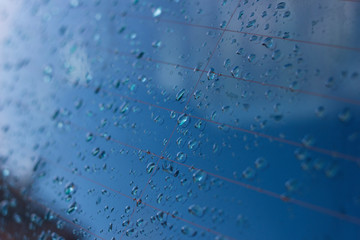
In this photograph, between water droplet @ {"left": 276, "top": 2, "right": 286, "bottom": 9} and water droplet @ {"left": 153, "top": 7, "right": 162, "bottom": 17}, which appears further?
water droplet @ {"left": 153, "top": 7, "right": 162, "bottom": 17}

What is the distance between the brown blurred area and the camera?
0.69 m

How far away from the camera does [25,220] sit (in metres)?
0.74

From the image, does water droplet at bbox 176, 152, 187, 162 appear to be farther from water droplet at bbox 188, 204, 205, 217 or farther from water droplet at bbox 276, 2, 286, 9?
water droplet at bbox 276, 2, 286, 9

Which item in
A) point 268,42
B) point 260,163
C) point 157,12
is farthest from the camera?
point 157,12

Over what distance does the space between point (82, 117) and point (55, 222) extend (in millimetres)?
245

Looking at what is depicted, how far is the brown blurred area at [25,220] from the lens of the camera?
694 mm

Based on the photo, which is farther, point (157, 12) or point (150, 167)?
point (157, 12)

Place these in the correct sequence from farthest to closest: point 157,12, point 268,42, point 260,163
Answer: point 157,12
point 268,42
point 260,163

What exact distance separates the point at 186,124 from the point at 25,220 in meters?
0.41

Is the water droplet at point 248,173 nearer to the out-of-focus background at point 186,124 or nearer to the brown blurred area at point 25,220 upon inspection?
the out-of-focus background at point 186,124

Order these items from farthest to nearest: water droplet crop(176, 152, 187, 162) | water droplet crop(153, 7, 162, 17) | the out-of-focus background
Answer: water droplet crop(153, 7, 162, 17)
water droplet crop(176, 152, 187, 162)
the out-of-focus background

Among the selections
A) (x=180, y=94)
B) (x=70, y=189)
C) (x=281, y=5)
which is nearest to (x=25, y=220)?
(x=70, y=189)

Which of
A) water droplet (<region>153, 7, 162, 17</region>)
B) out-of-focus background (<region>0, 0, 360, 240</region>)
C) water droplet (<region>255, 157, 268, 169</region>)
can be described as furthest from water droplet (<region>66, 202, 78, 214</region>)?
water droplet (<region>153, 7, 162, 17</region>)

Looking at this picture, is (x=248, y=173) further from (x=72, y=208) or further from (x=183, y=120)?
(x=72, y=208)
